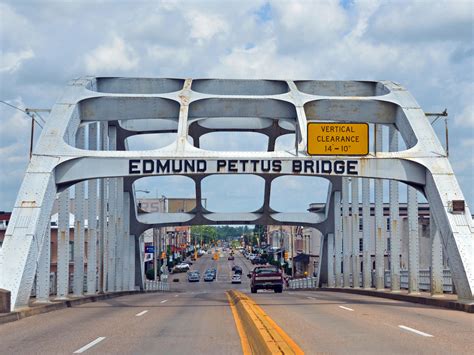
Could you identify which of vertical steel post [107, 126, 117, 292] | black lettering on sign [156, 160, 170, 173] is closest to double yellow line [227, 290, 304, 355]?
black lettering on sign [156, 160, 170, 173]

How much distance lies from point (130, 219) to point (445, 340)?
3873 cm

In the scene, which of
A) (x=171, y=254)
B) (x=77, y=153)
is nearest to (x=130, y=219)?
(x=77, y=153)

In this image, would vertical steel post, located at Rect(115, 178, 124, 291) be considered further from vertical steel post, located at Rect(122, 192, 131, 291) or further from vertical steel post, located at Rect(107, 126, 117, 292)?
vertical steel post, located at Rect(107, 126, 117, 292)

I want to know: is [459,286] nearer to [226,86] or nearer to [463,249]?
[463,249]

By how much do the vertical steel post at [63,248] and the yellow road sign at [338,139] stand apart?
349 inches

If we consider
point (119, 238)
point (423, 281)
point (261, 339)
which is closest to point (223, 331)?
point (261, 339)

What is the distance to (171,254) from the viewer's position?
151375 mm

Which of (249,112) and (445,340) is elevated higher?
(249,112)

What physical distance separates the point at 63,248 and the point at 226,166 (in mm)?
6710

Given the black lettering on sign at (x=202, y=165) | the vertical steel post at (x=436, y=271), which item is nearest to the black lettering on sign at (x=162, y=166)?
the black lettering on sign at (x=202, y=165)

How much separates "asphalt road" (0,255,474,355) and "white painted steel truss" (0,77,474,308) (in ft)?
8.67

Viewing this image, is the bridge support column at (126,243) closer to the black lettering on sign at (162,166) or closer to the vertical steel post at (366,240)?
the vertical steel post at (366,240)

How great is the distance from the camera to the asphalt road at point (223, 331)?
13.3m

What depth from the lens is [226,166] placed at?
25.9 metres
